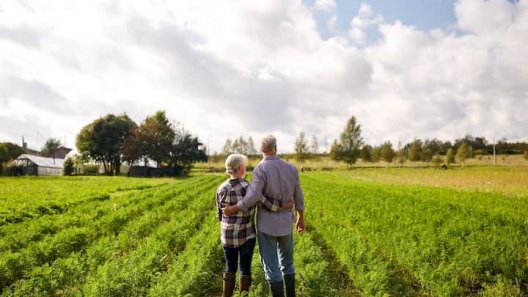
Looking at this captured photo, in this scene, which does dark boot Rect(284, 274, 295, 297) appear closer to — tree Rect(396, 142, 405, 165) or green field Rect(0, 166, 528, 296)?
green field Rect(0, 166, 528, 296)

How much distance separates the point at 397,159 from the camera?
7350 cm

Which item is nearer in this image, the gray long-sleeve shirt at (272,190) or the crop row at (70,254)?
the gray long-sleeve shirt at (272,190)

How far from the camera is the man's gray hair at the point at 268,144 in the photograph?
4.81 metres

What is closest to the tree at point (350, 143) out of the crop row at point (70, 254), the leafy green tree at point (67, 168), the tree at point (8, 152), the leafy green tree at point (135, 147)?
the leafy green tree at point (135, 147)

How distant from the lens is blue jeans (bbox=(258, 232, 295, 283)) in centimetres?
477

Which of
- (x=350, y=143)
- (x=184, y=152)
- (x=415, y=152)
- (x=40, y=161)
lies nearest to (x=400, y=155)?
(x=415, y=152)

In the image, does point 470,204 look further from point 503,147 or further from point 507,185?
point 503,147

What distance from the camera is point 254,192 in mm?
4664

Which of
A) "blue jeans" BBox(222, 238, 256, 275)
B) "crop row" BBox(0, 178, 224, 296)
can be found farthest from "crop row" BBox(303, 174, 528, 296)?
"crop row" BBox(0, 178, 224, 296)

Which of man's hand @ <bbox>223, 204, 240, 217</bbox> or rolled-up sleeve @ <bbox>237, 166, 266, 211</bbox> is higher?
rolled-up sleeve @ <bbox>237, 166, 266, 211</bbox>

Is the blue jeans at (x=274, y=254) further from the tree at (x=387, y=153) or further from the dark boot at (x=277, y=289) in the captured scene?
the tree at (x=387, y=153)

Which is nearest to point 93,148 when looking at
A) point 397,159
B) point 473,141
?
point 397,159

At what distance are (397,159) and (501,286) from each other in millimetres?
Answer: 71528

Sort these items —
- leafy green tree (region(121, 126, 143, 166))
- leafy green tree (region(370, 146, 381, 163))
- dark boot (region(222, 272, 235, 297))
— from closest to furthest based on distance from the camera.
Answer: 1. dark boot (region(222, 272, 235, 297))
2. leafy green tree (region(121, 126, 143, 166))
3. leafy green tree (region(370, 146, 381, 163))
